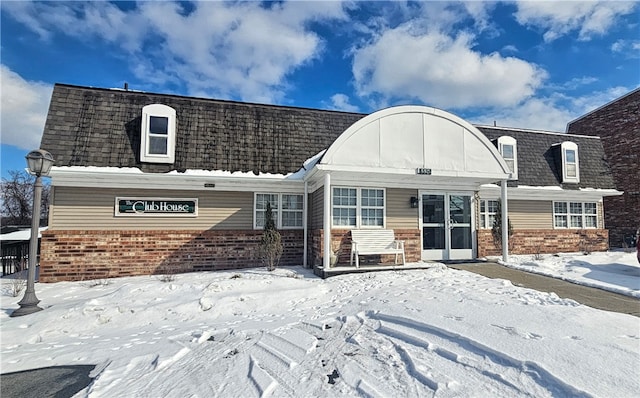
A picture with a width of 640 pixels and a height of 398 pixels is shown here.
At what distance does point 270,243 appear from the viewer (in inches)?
388

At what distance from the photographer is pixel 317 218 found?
10.4 metres

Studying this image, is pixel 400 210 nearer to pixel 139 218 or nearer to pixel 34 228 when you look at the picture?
pixel 139 218

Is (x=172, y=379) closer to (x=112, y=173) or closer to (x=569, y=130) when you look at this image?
(x=112, y=173)

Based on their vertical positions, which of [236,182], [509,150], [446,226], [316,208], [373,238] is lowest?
[373,238]

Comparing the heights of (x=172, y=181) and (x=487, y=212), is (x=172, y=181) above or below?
above

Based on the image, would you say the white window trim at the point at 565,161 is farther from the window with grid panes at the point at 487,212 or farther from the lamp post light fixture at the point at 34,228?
the lamp post light fixture at the point at 34,228

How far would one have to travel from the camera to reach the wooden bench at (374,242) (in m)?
9.32

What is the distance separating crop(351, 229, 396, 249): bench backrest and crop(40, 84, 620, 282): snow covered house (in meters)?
0.29

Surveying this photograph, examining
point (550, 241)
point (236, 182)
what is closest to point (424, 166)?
point (236, 182)

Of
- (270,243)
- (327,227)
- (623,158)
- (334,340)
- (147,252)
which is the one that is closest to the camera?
(334,340)

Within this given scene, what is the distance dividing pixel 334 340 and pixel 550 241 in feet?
41.0

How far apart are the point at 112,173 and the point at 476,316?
32.0ft

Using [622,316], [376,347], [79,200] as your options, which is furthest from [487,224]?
[79,200]

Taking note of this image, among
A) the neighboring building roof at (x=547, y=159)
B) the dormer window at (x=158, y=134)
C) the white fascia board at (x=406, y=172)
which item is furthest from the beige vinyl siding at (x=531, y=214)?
the dormer window at (x=158, y=134)
